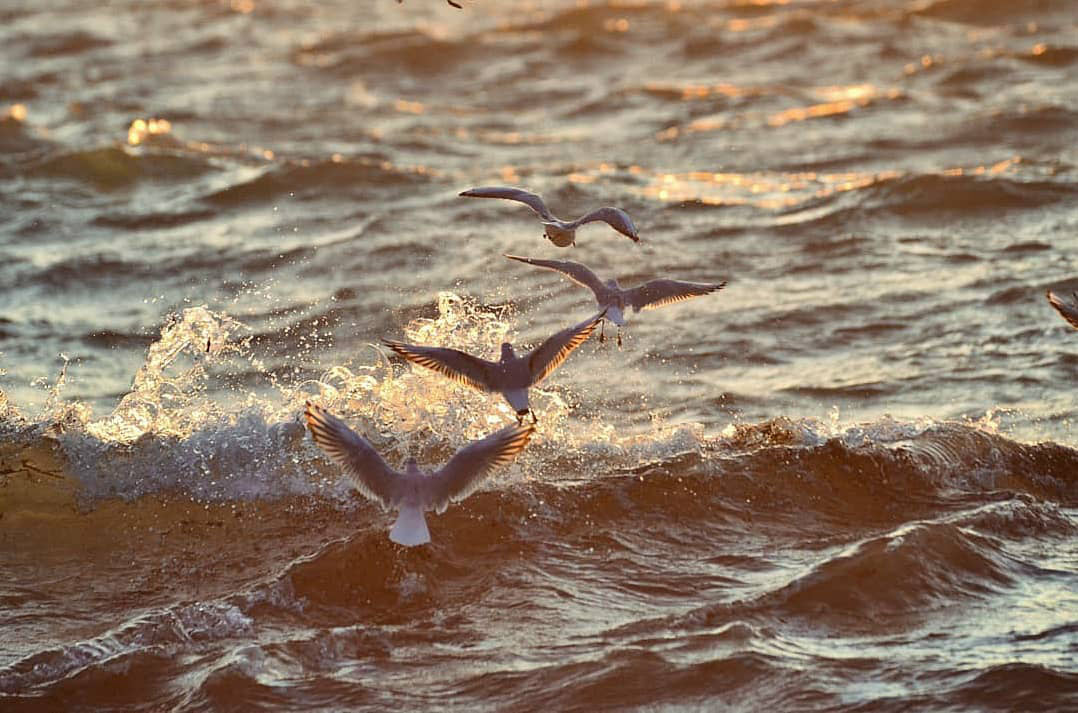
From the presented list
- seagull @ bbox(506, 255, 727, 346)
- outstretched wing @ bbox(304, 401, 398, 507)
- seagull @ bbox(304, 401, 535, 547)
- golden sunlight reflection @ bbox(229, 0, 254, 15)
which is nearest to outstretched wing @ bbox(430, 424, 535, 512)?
seagull @ bbox(304, 401, 535, 547)

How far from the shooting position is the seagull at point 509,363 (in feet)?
24.8

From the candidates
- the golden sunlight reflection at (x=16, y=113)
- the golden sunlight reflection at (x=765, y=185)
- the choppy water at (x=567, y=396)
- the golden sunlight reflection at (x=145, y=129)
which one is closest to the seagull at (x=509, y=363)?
the choppy water at (x=567, y=396)

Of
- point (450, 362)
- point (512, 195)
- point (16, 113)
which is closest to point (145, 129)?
point (16, 113)

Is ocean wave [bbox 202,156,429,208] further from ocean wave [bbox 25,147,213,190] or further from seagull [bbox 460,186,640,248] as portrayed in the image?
seagull [bbox 460,186,640,248]

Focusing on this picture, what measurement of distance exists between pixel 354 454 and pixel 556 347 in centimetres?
107

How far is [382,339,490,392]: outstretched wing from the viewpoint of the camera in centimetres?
761

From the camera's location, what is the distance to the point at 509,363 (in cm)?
766

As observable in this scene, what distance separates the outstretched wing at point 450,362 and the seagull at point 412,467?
42 centimetres

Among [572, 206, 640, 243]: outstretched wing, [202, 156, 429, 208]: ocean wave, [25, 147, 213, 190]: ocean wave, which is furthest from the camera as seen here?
[25, 147, 213, 190]: ocean wave

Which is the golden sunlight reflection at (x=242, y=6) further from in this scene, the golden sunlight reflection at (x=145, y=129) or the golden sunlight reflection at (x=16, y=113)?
the golden sunlight reflection at (x=145, y=129)

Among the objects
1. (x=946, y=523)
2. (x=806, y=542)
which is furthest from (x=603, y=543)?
(x=946, y=523)

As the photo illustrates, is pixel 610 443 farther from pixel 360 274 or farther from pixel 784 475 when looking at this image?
pixel 360 274

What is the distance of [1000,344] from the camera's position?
1109 centimetres

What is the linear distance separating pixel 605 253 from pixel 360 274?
6.91 ft
